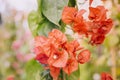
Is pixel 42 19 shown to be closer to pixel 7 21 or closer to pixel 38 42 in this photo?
pixel 38 42

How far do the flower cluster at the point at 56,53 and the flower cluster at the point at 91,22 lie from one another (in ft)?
0.23

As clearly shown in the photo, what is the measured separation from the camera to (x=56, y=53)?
1.19 m

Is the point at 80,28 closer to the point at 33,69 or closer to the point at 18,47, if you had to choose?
the point at 33,69

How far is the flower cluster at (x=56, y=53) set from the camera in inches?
46.6

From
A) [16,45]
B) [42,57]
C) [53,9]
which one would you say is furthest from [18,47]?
[42,57]

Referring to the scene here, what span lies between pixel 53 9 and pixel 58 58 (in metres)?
0.21

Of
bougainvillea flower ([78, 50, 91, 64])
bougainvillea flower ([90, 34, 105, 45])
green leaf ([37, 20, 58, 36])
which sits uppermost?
green leaf ([37, 20, 58, 36])

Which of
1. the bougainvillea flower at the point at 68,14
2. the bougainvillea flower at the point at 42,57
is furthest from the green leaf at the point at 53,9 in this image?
the bougainvillea flower at the point at 42,57

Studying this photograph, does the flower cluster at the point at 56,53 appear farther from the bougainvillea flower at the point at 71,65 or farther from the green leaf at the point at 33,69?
the green leaf at the point at 33,69

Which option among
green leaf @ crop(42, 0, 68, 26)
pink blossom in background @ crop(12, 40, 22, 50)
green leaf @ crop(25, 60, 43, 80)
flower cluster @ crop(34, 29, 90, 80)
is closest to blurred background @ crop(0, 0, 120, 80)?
pink blossom in background @ crop(12, 40, 22, 50)

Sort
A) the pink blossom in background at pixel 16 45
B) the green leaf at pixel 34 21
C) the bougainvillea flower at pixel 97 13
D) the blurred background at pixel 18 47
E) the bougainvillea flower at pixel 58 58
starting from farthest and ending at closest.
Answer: the pink blossom in background at pixel 16 45
the blurred background at pixel 18 47
the green leaf at pixel 34 21
the bougainvillea flower at pixel 97 13
the bougainvillea flower at pixel 58 58

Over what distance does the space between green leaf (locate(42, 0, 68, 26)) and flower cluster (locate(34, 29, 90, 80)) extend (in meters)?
0.11

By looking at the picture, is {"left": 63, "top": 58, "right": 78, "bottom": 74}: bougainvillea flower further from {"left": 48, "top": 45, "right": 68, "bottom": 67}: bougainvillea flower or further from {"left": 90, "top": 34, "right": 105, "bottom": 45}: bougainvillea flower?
{"left": 90, "top": 34, "right": 105, "bottom": 45}: bougainvillea flower

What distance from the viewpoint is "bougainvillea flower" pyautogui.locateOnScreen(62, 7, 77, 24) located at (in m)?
1.25
